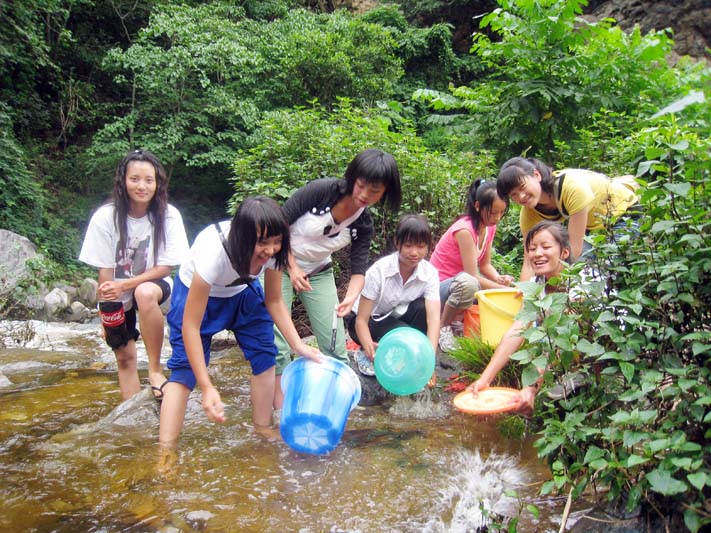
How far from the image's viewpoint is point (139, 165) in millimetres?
3279

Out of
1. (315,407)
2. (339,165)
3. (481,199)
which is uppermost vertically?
(339,165)

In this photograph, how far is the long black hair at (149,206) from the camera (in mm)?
3303

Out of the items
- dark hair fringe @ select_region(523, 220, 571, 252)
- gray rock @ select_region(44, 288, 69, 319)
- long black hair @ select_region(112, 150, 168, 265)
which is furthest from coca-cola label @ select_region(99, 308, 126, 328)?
gray rock @ select_region(44, 288, 69, 319)

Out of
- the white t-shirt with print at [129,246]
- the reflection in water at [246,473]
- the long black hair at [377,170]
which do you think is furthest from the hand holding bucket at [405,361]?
the white t-shirt with print at [129,246]

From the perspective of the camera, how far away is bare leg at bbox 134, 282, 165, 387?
332cm

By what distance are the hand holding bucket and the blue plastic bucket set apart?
514mm

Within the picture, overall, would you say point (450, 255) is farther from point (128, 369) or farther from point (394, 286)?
point (128, 369)

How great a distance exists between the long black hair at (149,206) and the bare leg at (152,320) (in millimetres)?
192

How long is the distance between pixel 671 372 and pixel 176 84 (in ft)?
41.8

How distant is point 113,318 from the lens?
336 centimetres

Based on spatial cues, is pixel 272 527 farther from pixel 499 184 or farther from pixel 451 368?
pixel 499 184

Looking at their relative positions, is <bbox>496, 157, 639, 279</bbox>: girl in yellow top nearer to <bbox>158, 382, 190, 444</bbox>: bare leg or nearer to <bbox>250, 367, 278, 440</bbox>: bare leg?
<bbox>250, 367, 278, 440</bbox>: bare leg

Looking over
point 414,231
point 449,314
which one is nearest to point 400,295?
point 414,231

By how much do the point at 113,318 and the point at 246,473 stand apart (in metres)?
1.33
